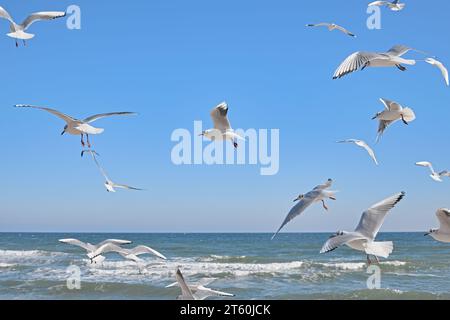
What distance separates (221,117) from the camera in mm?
7641

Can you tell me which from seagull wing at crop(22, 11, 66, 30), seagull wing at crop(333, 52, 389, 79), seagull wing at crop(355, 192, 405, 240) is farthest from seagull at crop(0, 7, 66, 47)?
seagull wing at crop(355, 192, 405, 240)

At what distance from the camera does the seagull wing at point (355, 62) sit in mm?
5914

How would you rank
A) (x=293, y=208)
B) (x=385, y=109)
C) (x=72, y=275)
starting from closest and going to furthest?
(x=293, y=208) → (x=385, y=109) → (x=72, y=275)

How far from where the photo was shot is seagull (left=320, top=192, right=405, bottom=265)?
4789mm

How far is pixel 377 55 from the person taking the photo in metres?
6.23

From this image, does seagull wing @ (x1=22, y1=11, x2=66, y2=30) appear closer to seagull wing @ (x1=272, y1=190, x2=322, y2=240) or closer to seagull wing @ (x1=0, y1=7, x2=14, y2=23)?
seagull wing @ (x1=0, y1=7, x2=14, y2=23)

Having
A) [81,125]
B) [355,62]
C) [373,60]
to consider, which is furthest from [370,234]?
[81,125]

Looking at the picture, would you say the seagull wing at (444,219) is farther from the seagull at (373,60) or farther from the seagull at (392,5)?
the seagull at (392,5)

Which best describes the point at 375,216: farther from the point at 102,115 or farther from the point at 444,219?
the point at 102,115

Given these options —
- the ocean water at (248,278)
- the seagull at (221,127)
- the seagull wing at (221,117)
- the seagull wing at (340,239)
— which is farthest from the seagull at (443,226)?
the ocean water at (248,278)
